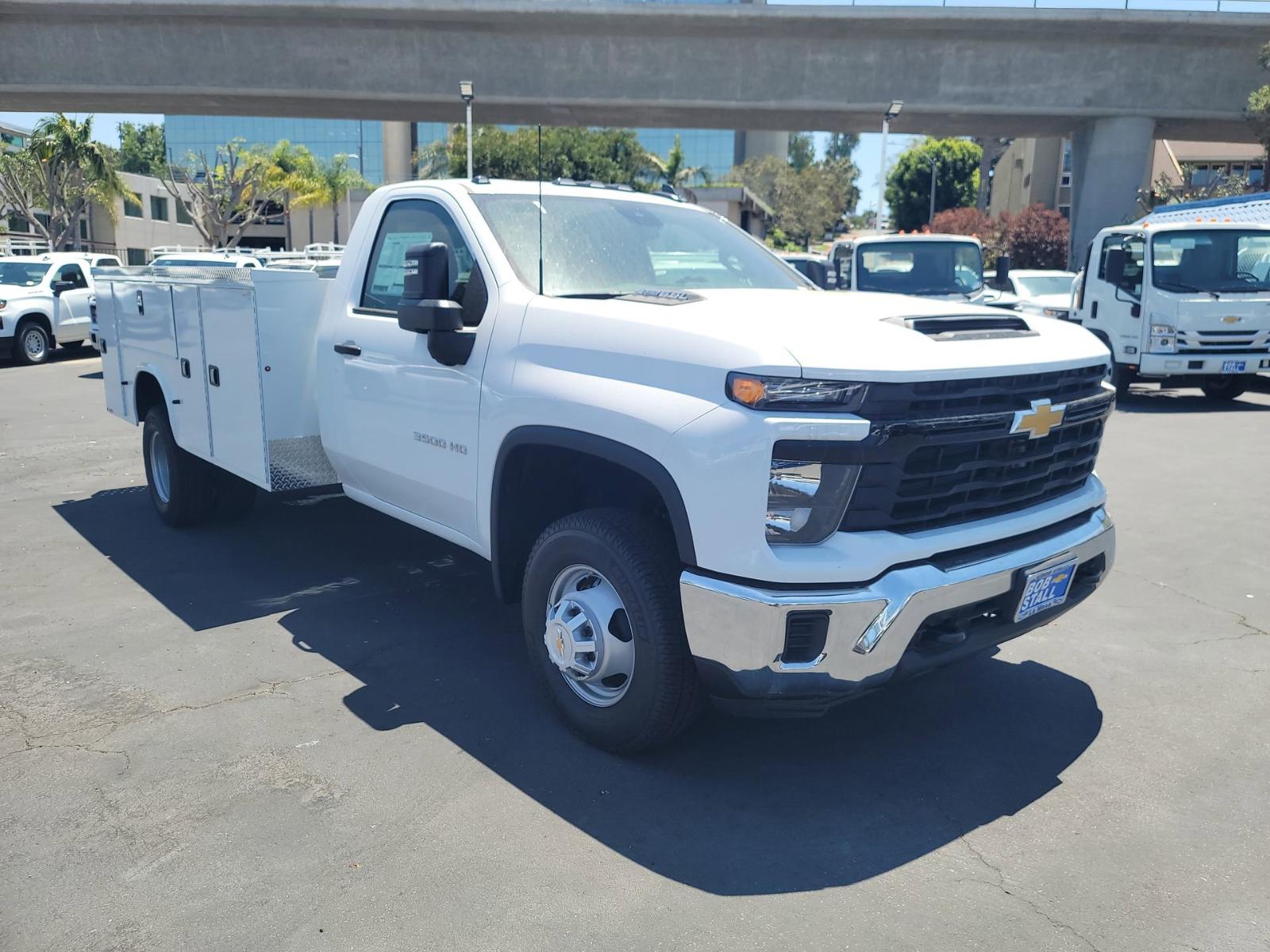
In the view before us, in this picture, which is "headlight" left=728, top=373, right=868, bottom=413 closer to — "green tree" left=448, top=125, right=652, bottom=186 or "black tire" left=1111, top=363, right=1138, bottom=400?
"black tire" left=1111, top=363, right=1138, bottom=400

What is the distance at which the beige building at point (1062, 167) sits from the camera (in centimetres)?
4147

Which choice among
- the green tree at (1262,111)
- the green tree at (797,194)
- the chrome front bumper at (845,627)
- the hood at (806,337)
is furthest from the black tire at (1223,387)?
the green tree at (797,194)

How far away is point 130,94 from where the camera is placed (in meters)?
27.0

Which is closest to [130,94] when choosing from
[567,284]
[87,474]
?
[87,474]

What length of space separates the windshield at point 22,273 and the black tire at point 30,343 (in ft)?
3.01

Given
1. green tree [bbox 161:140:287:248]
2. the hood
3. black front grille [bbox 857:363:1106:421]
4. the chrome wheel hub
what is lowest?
the chrome wheel hub

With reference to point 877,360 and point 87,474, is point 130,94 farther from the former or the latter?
point 877,360

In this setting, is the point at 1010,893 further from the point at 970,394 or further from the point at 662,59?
the point at 662,59

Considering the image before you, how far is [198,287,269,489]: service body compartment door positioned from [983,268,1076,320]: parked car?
11.1 metres

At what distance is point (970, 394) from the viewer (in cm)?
343

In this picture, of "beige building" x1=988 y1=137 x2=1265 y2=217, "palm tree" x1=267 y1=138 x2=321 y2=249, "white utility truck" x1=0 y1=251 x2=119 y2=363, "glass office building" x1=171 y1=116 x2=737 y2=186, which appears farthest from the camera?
"glass office building" x1=171 y1=116 x2=737 y2=186

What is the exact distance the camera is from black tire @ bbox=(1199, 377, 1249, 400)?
536 inches

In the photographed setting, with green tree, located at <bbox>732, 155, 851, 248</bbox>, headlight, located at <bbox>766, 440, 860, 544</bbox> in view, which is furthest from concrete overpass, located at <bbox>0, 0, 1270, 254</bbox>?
green tree, located at <bbox>732, 155, 851, 248</bbox>

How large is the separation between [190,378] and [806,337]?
14.3 feet
